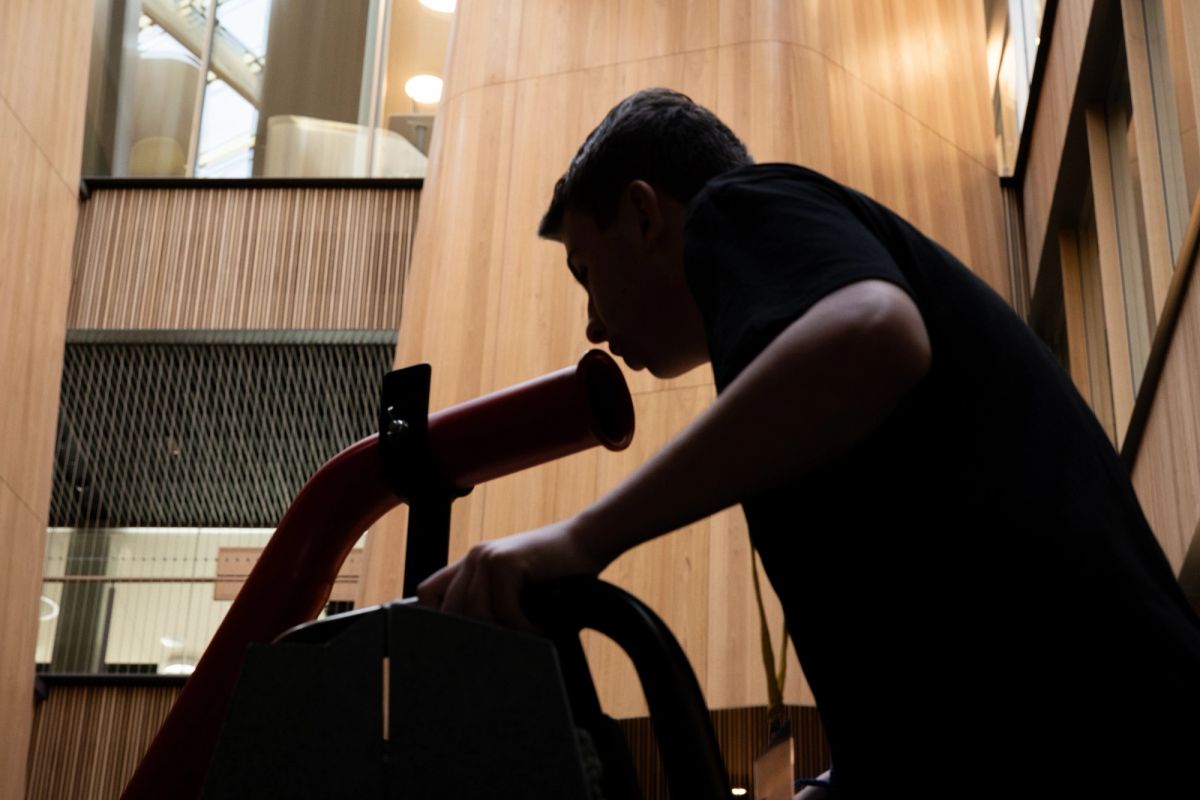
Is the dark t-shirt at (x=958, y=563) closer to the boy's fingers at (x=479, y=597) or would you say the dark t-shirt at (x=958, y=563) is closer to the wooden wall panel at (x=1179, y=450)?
the boy's fingers at (x=479, y=597)

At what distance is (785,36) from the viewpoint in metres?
7.59

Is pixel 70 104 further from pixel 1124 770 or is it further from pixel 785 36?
pixel 1124 770

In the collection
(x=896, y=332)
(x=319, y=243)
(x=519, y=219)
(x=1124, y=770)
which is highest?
(x=319, y=243)

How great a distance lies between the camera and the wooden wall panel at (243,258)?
957cm

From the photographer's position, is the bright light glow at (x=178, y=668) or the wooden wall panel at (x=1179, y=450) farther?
the bright light glow at (x=178, y=668)

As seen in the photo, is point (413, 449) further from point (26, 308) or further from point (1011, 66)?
point (1011, 66)

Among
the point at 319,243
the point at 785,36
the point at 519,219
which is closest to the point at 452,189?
the point at 519,219

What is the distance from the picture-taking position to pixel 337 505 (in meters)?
1.43

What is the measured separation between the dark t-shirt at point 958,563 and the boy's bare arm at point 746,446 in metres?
0.04

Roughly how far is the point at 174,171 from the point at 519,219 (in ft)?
12.2

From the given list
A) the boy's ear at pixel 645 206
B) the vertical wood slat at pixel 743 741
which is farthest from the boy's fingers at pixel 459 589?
the vertical wood slat at pixel 743 741

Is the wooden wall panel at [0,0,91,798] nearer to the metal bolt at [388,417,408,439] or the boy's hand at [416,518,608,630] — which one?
the metal bolt at [388,417,408,439]

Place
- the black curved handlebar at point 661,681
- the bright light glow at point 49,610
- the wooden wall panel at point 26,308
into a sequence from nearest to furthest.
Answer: the black curved handlebar at point 661,681 → the wooden wall panel at point 26,308 → the bright light glow at point 49,610

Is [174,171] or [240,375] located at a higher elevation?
[174,171]
